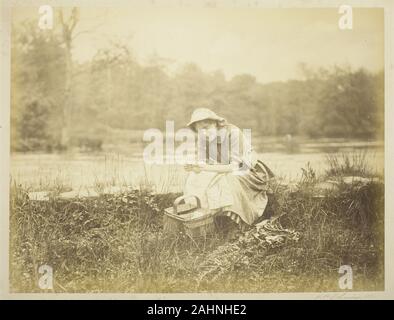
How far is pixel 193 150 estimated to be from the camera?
176 inches

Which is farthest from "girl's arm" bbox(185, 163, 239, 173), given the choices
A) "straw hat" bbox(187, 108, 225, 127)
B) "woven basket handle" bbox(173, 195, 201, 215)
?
"straw hat" bbox(187, 108, 225, 127)

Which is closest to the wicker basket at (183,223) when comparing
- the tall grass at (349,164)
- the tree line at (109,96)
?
the tree line at (109,96)

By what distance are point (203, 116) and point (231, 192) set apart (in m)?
0.75

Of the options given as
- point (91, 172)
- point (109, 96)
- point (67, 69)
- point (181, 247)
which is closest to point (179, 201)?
point (181, 247)

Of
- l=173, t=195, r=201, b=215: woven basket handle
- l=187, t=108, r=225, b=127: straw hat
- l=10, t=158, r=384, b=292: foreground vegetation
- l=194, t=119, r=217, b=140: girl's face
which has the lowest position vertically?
l=10, t=158, r=384, b=292: foreground vegetation

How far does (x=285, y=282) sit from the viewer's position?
14.7ft

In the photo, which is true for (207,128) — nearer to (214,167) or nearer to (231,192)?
(214,167)

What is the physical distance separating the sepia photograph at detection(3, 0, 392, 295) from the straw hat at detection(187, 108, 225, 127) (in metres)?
0.02

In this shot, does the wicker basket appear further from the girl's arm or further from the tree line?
the tree line

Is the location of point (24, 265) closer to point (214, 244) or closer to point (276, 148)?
point (214, 244)

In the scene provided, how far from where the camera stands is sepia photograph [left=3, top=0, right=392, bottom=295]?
4441 mm

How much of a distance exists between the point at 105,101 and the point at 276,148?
5.38 feet

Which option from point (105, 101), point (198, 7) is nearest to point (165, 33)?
point (198, 7)

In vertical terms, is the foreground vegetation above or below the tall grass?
below
